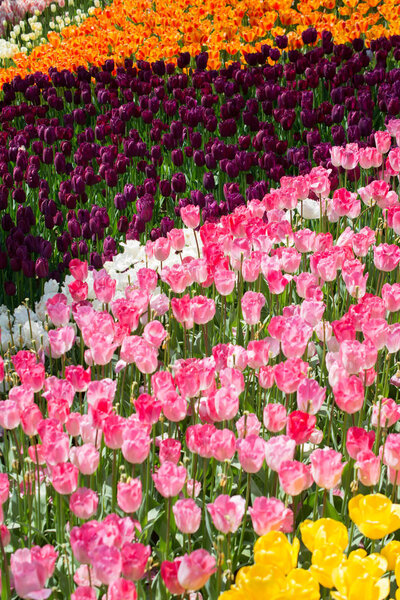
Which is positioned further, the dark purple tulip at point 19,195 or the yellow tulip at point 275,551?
the dark purple tulip at point 19,195

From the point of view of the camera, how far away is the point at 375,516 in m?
1.74

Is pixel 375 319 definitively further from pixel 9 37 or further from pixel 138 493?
pixel 9 37

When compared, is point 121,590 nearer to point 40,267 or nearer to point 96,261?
point 40,267

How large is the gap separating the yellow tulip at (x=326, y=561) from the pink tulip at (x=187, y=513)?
0.29m

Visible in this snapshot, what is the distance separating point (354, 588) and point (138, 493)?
53 centimetres

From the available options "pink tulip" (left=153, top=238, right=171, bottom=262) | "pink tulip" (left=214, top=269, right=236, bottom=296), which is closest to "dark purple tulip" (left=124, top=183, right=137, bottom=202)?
"pink tulip" (left=153, top=238, right=171, bottom=262)

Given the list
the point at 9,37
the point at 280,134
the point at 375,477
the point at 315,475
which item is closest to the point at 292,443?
the point at 315,475

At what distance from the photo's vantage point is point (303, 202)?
4.03 m

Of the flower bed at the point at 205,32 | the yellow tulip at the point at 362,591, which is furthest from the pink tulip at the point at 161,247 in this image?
the flower bed at the point at 205,32

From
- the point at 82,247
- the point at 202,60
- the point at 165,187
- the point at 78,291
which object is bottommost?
the point at 82,247

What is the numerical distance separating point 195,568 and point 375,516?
0.42 m

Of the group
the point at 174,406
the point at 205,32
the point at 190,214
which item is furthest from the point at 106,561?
the point at 205,32

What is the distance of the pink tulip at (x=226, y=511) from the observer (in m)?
1.76

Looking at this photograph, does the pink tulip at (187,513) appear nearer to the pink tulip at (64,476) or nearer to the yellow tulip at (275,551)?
the yellow tulip at (275,551)
